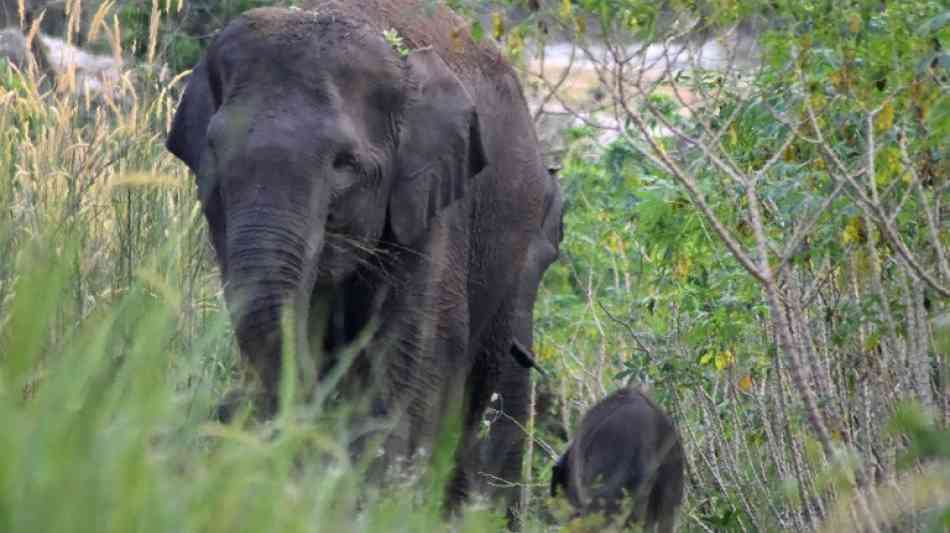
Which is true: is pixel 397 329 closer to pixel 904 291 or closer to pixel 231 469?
pixel 904 291

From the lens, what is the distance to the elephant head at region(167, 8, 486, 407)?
6.89 meters

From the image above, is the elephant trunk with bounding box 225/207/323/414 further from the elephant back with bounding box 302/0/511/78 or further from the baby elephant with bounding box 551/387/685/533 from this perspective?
the baby elephant with bounding box 551/387/685/533

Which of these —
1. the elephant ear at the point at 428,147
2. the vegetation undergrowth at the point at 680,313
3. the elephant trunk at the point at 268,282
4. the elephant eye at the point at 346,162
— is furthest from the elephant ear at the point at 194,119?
the elephant trunk at the point at 268,282

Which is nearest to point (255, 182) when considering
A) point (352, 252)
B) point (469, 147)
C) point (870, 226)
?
point (352, 252)

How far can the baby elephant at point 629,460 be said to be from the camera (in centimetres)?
782

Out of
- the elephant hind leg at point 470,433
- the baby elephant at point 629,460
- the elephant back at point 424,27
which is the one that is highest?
the elephant back at point 424,27

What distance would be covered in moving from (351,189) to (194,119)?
76 cm

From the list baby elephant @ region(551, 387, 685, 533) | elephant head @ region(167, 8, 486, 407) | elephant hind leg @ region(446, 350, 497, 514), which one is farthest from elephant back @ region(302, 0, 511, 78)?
baby elephant @ region(551, 387, 685, 533)

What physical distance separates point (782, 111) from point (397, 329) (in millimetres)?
1669

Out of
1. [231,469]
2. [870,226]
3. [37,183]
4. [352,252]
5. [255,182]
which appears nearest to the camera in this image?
[231,469]

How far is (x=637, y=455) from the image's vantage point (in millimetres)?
7906

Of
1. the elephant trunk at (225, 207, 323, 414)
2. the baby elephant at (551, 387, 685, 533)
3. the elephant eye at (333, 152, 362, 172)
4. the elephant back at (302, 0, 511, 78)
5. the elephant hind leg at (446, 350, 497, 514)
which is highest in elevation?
the elephant back at (302, 0, 511, 78)

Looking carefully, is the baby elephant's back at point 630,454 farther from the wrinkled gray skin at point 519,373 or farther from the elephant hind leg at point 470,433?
the wrinkled gray skin at point 519,373

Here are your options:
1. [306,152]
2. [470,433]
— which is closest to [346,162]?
[306,152]
